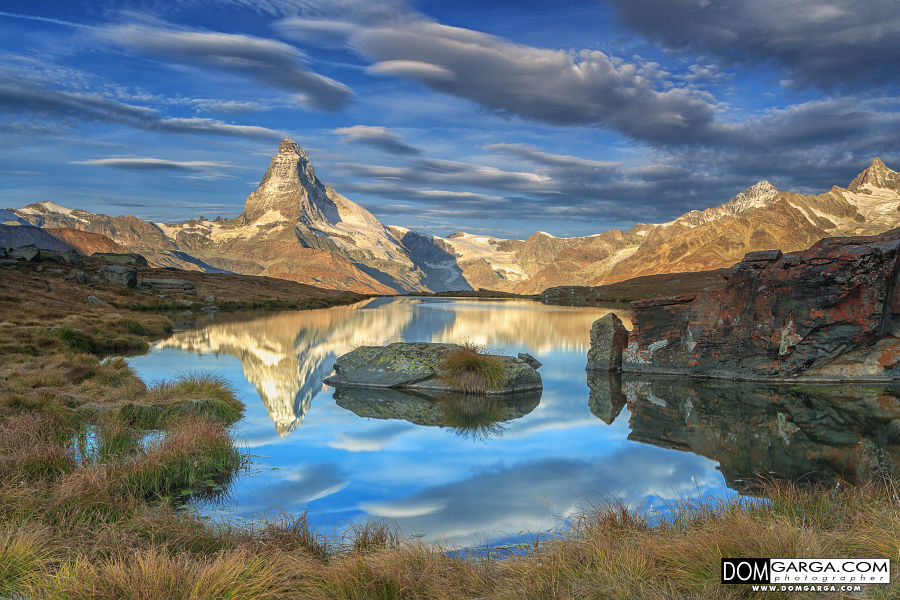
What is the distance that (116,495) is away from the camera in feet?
25.2

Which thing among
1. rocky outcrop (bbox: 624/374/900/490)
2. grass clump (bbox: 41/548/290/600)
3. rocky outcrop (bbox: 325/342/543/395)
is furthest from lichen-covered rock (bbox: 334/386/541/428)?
grass clump (bbox: 41/548/290/600)

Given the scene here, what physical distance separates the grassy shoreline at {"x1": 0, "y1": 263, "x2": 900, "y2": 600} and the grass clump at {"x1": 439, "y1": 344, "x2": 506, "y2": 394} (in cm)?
812

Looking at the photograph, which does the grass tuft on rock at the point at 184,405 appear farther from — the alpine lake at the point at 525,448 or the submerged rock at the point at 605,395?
the submerged rock at the point at 605,395

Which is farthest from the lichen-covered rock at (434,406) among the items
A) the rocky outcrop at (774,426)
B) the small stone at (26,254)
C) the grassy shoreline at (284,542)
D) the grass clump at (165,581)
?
the small stone at (26,254)

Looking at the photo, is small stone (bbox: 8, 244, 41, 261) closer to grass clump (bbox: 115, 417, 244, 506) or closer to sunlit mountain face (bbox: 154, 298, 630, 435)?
sunlit mountain face (bbox: 154, 298, 630, 435)

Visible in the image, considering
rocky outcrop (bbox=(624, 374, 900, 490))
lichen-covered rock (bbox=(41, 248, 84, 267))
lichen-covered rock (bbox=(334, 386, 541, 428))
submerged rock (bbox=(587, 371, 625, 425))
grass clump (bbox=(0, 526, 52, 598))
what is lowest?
submerged rock (bbox=(587, 371, 625, 425))

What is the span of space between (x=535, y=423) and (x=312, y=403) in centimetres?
623

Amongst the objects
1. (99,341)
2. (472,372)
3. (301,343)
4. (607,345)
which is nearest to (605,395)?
(472,372)

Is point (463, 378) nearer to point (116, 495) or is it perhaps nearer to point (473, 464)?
point (473, 464)

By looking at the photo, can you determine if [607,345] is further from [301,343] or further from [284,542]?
[284,542]

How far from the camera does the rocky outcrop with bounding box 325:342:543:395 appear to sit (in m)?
18.0

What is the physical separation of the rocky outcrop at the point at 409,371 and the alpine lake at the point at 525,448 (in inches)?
27.1

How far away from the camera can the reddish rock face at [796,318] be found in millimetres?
18312

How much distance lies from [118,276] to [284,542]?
3147 inches
